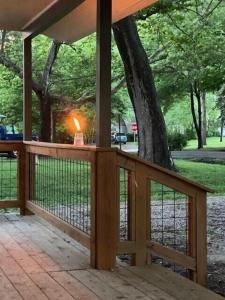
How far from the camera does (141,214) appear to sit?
4.96m

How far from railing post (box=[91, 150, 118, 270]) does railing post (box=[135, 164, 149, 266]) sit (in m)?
0.23

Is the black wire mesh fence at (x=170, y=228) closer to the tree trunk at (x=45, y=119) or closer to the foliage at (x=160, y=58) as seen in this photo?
the foliage at (x=160, y=58)

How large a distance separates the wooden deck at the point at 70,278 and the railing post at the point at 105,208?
0.19 metres

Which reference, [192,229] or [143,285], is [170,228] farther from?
[143,285]

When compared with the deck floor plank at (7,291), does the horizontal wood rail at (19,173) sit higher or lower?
higher

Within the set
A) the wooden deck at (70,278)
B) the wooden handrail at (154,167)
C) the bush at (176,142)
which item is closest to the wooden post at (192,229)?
the wooden handrail at (154,167)

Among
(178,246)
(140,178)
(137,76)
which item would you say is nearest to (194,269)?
(140,178)

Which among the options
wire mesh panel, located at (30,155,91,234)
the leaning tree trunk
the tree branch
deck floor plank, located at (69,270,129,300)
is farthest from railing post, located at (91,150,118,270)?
the tree branch

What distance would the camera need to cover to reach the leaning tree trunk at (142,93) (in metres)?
14.6

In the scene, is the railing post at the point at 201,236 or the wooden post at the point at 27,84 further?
the wooden post at the point at 27,84

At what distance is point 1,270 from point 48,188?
3.24m

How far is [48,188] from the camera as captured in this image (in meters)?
7.95

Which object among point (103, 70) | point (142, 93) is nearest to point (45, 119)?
point (142, 93)

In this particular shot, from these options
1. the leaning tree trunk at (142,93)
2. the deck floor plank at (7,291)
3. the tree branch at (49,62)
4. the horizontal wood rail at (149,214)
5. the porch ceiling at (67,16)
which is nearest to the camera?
the deck floor plank at (7,291)
